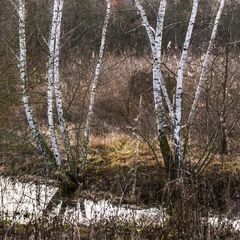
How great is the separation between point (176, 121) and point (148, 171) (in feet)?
4.47

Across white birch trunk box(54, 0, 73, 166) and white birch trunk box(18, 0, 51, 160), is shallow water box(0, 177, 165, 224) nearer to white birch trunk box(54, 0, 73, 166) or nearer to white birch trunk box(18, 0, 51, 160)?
white birch trunk box(18, 0, 51, 160)

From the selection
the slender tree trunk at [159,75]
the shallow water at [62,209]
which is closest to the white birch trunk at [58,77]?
the shallow water at [62,209]

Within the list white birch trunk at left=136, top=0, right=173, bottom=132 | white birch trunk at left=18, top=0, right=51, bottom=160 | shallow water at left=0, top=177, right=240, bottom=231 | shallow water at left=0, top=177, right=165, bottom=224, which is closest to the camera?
shallow water at left=0, top=177, right=240, bottom=231

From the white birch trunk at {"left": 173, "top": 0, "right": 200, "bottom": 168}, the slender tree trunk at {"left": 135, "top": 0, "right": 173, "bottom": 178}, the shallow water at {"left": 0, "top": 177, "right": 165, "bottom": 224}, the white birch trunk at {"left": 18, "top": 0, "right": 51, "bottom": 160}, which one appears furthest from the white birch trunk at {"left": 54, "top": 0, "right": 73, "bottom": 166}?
the white birch trunk at {"left": 173, "top": 0, "right": 200, "bottom": 168}

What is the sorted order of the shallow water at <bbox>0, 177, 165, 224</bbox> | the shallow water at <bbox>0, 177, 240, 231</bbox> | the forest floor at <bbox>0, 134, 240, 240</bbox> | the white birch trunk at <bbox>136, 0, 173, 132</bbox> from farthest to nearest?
the white birch trunk at <bbox>136, 0, 173, 132</bbox>, the shallow water at <bbox>0, 177, 165, 224</bbox>, the shallow water at <bbox>0, 177, 240, 231</bbox>, the forest floor at <bbox>0, 134, 240, 240</bbox>

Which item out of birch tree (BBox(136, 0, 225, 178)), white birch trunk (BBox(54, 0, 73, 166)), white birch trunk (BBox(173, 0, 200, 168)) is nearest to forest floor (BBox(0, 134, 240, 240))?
birch tree (BBox(136, 0, 225, 178))

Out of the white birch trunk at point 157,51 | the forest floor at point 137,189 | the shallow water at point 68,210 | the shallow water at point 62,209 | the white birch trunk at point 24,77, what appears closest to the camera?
the forest floor at point 137,189

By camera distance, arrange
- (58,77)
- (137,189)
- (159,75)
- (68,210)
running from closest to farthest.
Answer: (68,210) < (159,75) < (58,77) < (137,189)

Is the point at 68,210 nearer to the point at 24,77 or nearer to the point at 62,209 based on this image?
the point at 62,209

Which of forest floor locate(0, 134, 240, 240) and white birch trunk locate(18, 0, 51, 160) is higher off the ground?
white birch trunk locate(18, 0, 51, 160)

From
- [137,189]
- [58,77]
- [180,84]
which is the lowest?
[137,189]

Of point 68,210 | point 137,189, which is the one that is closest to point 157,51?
point 137,189

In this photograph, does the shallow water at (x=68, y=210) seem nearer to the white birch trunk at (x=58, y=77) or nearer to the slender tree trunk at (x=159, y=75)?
the white birch trunk at (x=58, y=77)

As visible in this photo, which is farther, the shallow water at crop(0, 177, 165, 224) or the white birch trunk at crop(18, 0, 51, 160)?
the white birch trunk at crop(18, 0, 51, 160)
